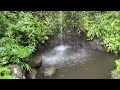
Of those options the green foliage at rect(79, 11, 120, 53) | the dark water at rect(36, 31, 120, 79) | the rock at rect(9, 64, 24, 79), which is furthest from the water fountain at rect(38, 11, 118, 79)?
the rock at rect(9, 64, 24, 79)

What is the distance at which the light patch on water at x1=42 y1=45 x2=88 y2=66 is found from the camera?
8709 mm

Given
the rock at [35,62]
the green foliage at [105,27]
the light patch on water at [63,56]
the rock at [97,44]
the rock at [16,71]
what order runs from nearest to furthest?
the rock at [16,71], the rock at [35,62], the light patch on water at [63,56], the green foliage at [105,27], the rock at [97,44]

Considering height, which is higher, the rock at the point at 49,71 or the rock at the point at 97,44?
the rock at the point at 97,44

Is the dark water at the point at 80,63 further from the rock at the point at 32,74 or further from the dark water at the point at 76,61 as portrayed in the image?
the rock at the point at 32,74

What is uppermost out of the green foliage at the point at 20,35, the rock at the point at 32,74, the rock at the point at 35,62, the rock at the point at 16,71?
the green foliage at the point at 20,35

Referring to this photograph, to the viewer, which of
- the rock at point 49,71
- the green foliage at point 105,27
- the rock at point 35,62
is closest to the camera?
the rock at point 49,71

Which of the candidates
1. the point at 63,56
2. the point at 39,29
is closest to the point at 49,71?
the point at 63,56

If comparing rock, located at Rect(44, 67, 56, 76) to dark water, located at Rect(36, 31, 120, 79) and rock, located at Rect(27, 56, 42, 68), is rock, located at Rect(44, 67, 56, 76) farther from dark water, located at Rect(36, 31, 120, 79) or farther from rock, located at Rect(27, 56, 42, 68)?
rock, located at Rect(27, 56, 42, 68)

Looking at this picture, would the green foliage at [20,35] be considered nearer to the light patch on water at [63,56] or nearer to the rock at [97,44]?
the light patch on water at [63,56]

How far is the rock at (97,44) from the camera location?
391 inches

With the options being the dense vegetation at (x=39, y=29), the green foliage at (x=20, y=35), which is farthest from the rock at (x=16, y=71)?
the green foliage at (x=20, y=35)

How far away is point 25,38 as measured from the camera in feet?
30.5

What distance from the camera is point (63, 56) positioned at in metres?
9.28

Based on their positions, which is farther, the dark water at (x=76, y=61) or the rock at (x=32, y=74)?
the dark water at (x=76, y=61)
